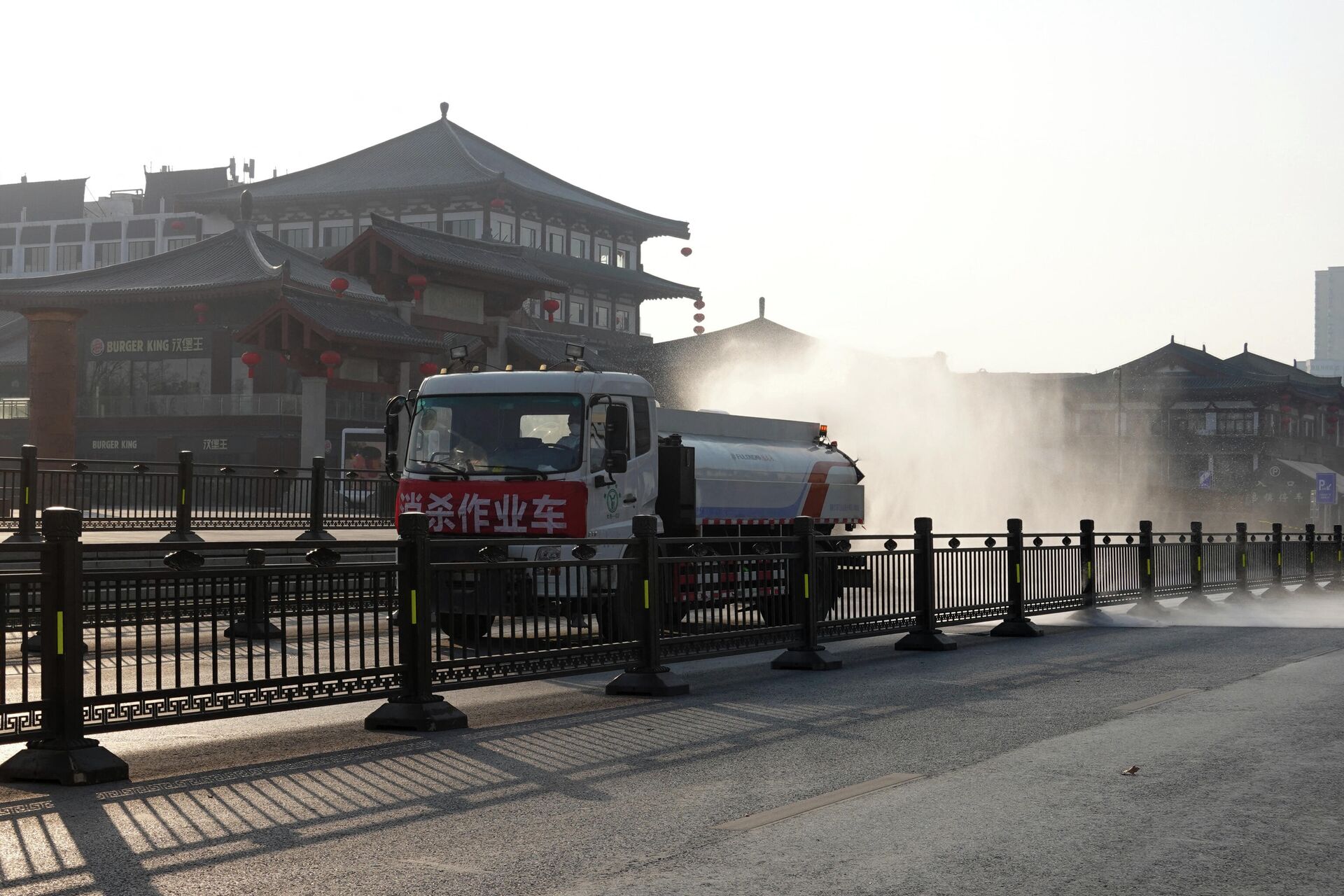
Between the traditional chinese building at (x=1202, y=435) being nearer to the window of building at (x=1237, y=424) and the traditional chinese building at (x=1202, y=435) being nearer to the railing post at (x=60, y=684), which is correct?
the window of building at (x=1237, y=424)

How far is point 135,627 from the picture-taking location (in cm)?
869

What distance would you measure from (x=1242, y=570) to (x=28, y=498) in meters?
21.0

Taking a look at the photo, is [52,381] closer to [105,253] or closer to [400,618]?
[400,618]

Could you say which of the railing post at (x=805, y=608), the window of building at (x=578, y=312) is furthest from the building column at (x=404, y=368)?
the railing post at (x=805, y=608)

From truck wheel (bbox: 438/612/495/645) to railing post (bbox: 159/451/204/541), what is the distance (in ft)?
46.5

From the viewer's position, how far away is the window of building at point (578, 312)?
245ft

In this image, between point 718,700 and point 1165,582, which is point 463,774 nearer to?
point 718,700

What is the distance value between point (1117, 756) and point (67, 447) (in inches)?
1156

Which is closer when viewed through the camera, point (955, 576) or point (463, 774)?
point (463, 774)

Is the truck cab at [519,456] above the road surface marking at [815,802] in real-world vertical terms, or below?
above

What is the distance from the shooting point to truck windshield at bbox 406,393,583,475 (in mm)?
16578

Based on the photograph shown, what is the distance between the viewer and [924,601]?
56.1 ft

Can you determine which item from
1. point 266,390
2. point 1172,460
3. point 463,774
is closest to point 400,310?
point 266,390

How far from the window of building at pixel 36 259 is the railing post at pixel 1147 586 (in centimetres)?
11798
